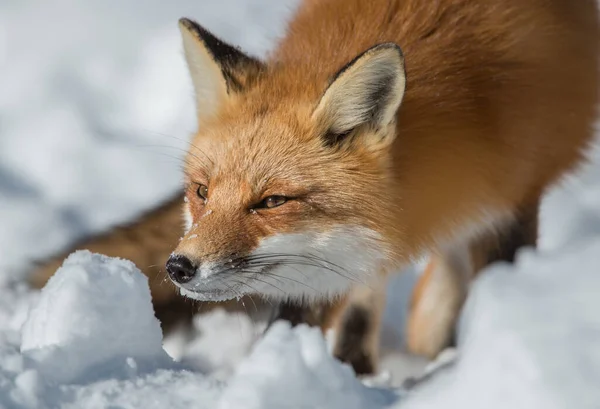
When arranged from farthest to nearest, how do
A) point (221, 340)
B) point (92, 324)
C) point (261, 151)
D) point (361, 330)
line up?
point (361, 330), point (221, 340), point (261, 151), point (92, 324)

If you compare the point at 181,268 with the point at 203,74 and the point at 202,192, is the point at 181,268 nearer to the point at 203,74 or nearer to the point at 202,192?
the point at 202,192

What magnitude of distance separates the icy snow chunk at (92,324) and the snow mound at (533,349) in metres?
0.75

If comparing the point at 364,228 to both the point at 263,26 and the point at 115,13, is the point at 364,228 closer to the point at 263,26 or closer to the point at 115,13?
the point at 263,26

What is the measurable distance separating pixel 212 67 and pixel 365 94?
586 millimetres

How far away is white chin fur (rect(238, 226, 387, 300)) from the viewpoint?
235 cm

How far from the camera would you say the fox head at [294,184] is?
2.26 m

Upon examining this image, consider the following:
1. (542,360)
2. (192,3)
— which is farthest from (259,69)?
(192,3)

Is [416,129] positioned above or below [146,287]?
above

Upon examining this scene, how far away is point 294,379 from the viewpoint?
181 centimetres

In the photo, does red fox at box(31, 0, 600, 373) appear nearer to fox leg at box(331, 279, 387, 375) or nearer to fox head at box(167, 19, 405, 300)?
fox head at box(167, 19, 405, 300)

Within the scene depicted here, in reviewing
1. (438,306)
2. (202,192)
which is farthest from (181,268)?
(438,306)

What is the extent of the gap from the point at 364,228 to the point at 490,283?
1.43 ft

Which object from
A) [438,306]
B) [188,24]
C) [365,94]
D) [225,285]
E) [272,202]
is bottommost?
[438,306]

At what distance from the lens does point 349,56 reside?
2.62m
